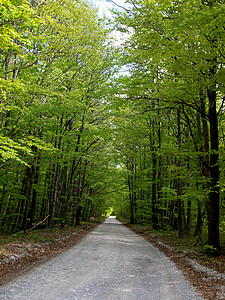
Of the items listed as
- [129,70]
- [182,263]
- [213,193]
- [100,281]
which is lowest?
[182,263]

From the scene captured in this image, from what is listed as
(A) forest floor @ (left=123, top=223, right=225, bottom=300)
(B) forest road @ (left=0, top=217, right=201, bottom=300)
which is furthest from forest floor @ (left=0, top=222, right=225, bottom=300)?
(B) forest road @ (left=0, top=217, right=201, bottom=300)

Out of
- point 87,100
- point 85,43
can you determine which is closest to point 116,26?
point 85,43

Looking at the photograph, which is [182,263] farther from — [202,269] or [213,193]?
[213,193]

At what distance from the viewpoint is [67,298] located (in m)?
4.21

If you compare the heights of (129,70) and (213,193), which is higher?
(129,70)

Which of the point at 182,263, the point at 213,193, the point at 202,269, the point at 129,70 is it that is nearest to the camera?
the point at 202,269

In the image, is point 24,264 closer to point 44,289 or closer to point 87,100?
point 44,289

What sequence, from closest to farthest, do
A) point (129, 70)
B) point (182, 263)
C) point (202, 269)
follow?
point (202, 269) < point (182, 263) < point (129, 70)

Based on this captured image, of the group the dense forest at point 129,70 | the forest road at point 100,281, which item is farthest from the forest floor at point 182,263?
the dense forest at point 129,70

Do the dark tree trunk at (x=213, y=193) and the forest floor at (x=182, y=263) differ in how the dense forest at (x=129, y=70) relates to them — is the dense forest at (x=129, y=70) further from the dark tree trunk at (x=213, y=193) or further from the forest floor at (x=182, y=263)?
the forest floor at (x=182, y=263)

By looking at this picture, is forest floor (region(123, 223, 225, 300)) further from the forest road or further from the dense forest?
the dense forest

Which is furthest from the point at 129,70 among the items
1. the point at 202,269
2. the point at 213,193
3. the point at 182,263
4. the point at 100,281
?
the point at 100,281

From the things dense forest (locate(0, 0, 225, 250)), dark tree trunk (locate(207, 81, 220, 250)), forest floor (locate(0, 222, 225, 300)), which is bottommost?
forest floor (locate(0, 222, 225, 300))

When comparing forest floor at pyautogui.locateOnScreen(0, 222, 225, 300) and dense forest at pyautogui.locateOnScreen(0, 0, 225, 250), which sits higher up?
dense forest at pyautogui.locateOnScreen(0, 0, 225, 250)
